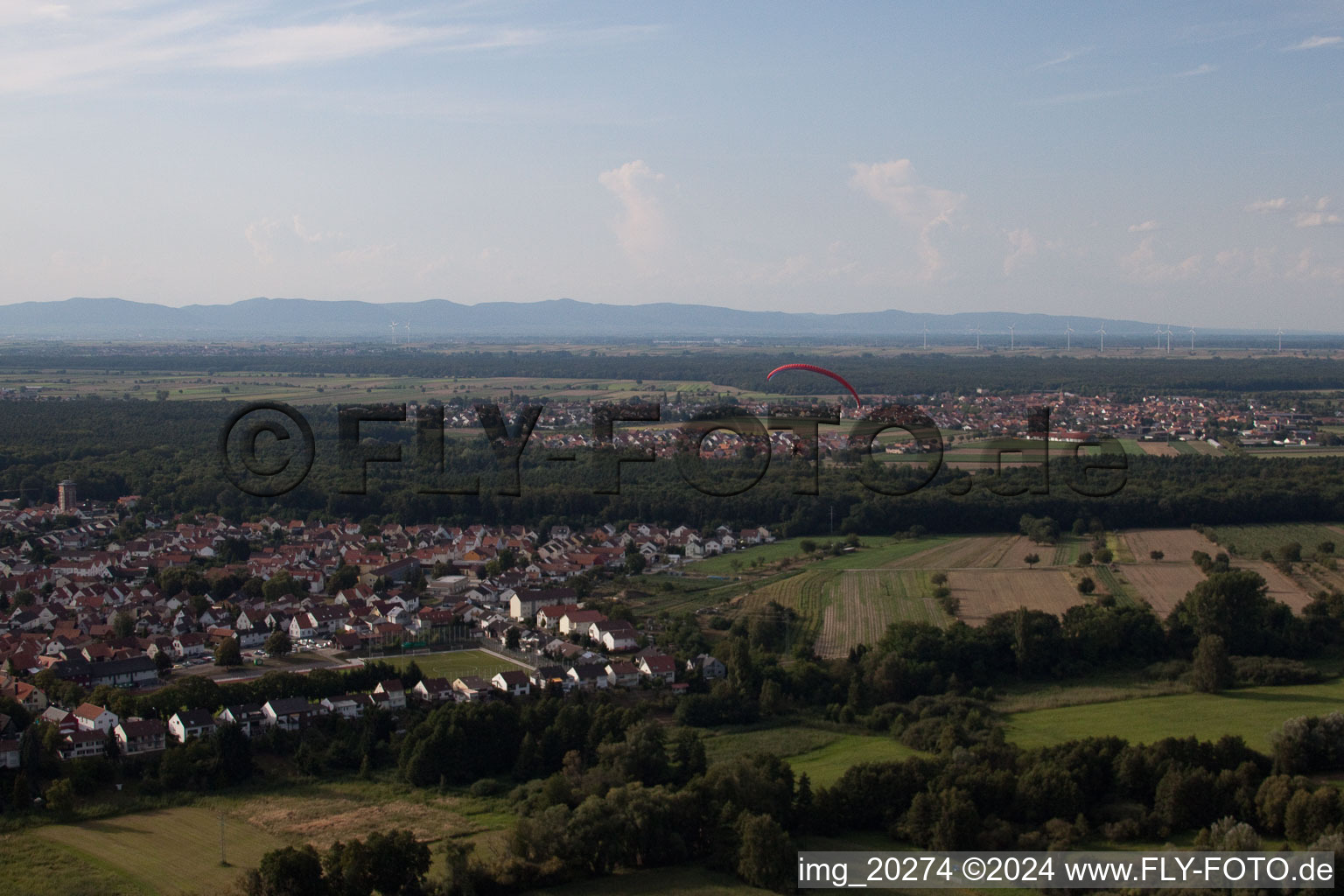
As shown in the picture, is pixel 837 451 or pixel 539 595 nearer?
pixel 539 595

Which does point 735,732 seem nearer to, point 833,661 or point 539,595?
point 833,661

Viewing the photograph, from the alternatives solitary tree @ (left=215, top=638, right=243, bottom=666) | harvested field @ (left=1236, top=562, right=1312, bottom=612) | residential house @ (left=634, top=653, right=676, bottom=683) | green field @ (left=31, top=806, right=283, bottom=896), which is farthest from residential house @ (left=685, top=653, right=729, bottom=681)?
harvested field @ (left=1236, top=562, right=1312, bottom=612)

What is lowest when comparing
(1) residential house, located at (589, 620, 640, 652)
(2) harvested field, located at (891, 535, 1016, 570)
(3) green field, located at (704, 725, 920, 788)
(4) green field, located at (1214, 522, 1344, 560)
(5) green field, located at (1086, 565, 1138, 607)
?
(3) green field, located at (704, 725, 920, 788)

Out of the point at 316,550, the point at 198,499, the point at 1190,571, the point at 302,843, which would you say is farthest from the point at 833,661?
the point at 198,499

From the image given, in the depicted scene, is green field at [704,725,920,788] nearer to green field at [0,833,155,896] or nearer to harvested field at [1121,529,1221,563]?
green field at [0,833,155,896]

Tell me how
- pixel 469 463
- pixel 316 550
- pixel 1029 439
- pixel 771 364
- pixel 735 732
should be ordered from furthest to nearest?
pixel 771 364 → pixel 1029 439 → pixel 469 463 → pixel 316 550 → pixel 735 732
